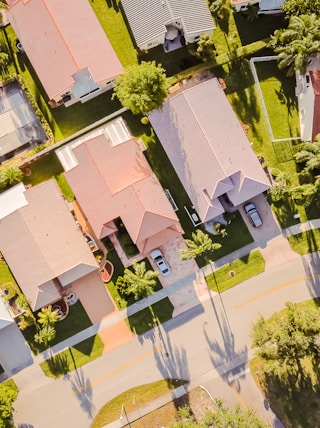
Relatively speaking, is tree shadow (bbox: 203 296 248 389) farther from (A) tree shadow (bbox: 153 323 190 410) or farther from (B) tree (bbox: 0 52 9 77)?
(B) tree (bbox: 0 52 9 77)

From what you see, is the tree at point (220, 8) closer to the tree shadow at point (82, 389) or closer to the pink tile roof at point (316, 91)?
the pink tile roof at point (316, 91)

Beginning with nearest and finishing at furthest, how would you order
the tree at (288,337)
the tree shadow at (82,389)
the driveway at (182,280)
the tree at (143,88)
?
the tree at (143,88), the tree at (288,337), the tree shadow at (82,389), the driveway at (182,280)

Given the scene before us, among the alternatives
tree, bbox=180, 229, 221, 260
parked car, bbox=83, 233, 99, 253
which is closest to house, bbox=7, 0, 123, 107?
parked car, bbox=83, 233, 99, 253

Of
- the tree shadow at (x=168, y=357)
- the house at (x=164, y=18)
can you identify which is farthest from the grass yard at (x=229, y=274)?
the house at (x=164, y=18)

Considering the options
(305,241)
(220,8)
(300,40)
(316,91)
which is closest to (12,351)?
(305,241)

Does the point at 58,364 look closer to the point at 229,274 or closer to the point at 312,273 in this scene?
the point at 229,274

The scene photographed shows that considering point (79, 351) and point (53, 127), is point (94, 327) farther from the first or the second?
point (53, 127)

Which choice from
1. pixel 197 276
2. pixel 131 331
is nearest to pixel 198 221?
pixel 197 276
